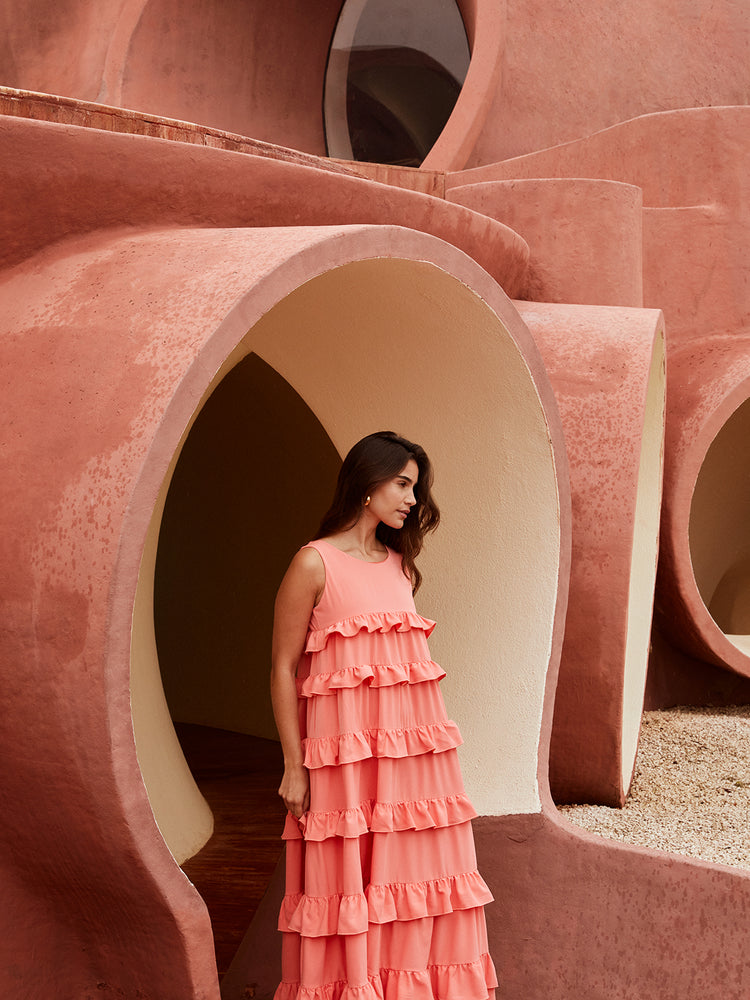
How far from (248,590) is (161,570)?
87 centimetres

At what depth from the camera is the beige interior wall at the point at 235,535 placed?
6.28m

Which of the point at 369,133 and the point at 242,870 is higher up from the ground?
the point at 369,133

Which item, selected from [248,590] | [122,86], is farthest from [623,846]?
[122,86]

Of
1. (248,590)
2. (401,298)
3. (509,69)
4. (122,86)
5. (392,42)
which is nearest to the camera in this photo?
(401,298)

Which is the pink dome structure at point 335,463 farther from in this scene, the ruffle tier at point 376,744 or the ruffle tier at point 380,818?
the ruffle tier at point 376,744

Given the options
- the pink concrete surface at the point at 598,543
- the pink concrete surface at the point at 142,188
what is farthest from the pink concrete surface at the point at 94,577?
the pink concrete surface at the point at 598,543

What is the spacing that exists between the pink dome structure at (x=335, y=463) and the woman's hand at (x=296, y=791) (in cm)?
40

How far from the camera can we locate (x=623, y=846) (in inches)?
141

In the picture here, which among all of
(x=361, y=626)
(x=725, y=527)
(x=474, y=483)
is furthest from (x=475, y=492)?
(x=725, y=527)

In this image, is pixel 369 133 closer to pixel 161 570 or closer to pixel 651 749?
pixel 161 570

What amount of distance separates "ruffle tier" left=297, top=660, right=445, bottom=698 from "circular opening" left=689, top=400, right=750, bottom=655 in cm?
580

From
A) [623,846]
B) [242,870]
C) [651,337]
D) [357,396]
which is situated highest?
[651,337]

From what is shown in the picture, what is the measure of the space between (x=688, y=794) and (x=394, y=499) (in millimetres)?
2611

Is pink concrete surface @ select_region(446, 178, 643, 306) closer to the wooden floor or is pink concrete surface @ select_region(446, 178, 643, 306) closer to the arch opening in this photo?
the arch opening
